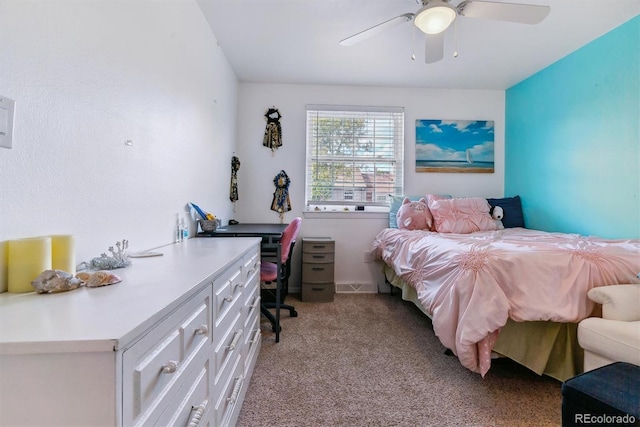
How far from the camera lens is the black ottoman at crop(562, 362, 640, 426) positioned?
2.95 feet

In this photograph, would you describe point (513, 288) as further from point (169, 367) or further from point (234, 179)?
point (234, 179)

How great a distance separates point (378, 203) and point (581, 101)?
2160mm

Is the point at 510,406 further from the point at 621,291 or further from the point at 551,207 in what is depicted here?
the point at 551,207

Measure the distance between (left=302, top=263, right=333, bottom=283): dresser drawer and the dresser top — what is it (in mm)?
2097

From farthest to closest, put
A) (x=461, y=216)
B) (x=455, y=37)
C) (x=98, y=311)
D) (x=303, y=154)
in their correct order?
(x=303, y=154) < (x=461, y=216) < (x=455, y=37) < (x=98, y=311)

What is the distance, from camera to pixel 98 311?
62 centimetres

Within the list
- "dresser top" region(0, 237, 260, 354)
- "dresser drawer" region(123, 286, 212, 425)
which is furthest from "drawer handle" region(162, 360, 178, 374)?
"dresser top" region(0, 237, 260, 354)

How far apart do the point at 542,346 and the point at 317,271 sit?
197 cm

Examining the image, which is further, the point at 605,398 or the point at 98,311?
the point at 605,398

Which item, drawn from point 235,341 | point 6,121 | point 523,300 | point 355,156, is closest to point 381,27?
point 355,156

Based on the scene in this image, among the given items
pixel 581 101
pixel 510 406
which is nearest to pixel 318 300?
pixel 510 406

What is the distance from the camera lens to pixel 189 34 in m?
1.99

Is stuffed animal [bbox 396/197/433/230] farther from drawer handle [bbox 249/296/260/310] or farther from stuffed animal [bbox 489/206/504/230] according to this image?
drawer handle [bbox 249/296/260/310]

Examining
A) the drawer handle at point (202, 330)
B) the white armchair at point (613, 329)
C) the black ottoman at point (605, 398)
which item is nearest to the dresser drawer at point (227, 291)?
the drawer handle at point (202, 330)
